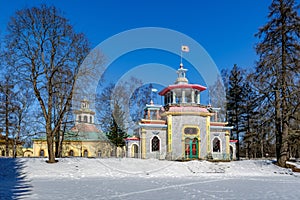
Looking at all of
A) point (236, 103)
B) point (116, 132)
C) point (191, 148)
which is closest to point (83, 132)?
point (116, 132)

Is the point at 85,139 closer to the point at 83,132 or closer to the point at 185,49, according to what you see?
the point at 83,132

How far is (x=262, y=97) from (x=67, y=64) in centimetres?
1217

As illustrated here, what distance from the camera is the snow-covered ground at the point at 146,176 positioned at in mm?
10453

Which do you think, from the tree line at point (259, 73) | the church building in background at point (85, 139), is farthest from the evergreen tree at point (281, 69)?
the church building in background at point (85, 139)

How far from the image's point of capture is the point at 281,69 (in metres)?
17.8

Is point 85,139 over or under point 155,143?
under

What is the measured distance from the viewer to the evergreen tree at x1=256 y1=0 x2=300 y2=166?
17.4 m

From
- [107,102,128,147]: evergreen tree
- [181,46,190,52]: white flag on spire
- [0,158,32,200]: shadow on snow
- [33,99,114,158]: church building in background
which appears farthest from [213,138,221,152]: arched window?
[0,158,32,200]: shadow on snow

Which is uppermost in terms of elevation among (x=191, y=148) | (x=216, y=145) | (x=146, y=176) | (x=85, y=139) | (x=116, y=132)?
(x=116, y=132)

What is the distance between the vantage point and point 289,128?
17.8m

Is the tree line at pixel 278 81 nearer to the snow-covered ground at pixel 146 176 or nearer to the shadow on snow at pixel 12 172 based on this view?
the snow-covered ground at pixel 146 176

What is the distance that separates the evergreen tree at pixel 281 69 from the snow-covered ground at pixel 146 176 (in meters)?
2.77

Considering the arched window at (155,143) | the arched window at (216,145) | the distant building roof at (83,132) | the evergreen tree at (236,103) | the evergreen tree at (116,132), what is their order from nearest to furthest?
the distant building roof at (83,132) → the arched window at (155,143) → the arched window at (216,145) → the evergreen tree at (116,132) → the evergreen tree at (236,103)

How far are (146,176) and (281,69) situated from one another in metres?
10.6
